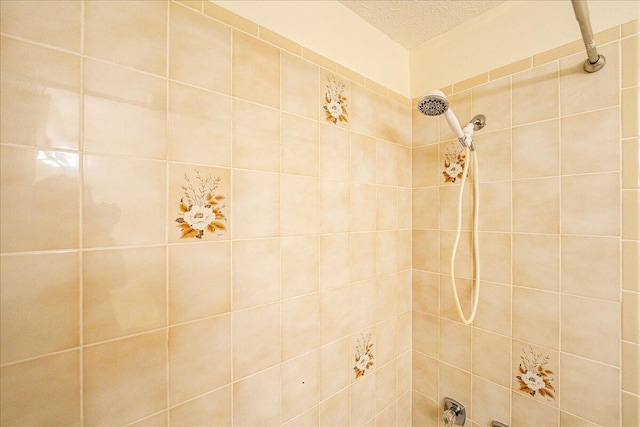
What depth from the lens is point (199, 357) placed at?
0.66 meters

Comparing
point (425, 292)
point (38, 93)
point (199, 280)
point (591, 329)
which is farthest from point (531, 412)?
point (38, 93)

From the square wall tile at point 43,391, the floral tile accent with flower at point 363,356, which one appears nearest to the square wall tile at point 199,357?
the square wall tile at point 43,391

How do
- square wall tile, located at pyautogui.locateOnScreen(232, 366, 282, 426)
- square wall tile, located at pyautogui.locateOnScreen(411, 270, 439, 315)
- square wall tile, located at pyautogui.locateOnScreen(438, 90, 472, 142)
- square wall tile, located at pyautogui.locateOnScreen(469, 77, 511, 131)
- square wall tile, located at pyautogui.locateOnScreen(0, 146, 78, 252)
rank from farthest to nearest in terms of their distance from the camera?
1. square wall tile, located at pyautogui.locateOnScreen(411, 270, 439, 315)
2. square wall tile, located at pyautogui.locateOnScreen(438, 90, 472, 142)
3. square wall tile, located at pyautogui.locateOnScreen(469, 77, 511, 131)
4. square wall tile, located at pyautogui.locateOnScreen(232, 366, 282, 426)
5. square wall tile, located at pyautogui.locateOnScreen(0, 146, 78, 252)

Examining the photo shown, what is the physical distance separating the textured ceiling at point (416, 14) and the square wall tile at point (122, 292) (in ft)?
3.54

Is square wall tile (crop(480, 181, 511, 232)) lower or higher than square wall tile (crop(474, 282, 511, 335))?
higher

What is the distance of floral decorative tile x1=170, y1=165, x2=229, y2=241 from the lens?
24.8 inches

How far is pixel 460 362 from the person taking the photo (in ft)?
3.62

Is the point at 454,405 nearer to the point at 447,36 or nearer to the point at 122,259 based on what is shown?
the point at 122,259

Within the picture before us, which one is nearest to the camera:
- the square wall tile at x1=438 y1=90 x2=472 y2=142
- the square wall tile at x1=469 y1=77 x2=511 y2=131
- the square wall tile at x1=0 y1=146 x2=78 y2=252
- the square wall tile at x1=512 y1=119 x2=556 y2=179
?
the square wall tile at x1=0 y1=146 x2=78 y2=252

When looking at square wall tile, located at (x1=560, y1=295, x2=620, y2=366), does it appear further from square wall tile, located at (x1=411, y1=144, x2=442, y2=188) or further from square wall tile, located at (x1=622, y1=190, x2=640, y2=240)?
square wall tile, located at (x1=411, y1=144, x2=442, y2=188)

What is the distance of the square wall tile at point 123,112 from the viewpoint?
53 centimetres

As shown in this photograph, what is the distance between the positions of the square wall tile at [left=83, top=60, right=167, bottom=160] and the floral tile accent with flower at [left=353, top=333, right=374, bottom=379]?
939 millimetres

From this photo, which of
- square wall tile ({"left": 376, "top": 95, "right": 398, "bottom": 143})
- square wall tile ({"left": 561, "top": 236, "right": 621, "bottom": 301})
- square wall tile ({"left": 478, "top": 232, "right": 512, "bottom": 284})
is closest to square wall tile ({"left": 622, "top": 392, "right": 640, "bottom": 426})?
square wall tile ({"left": 561, "top": 236, "right": 621, "bottom": 301})

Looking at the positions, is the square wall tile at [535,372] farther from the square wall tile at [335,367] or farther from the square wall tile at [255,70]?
the square wall tile at [255,70]
